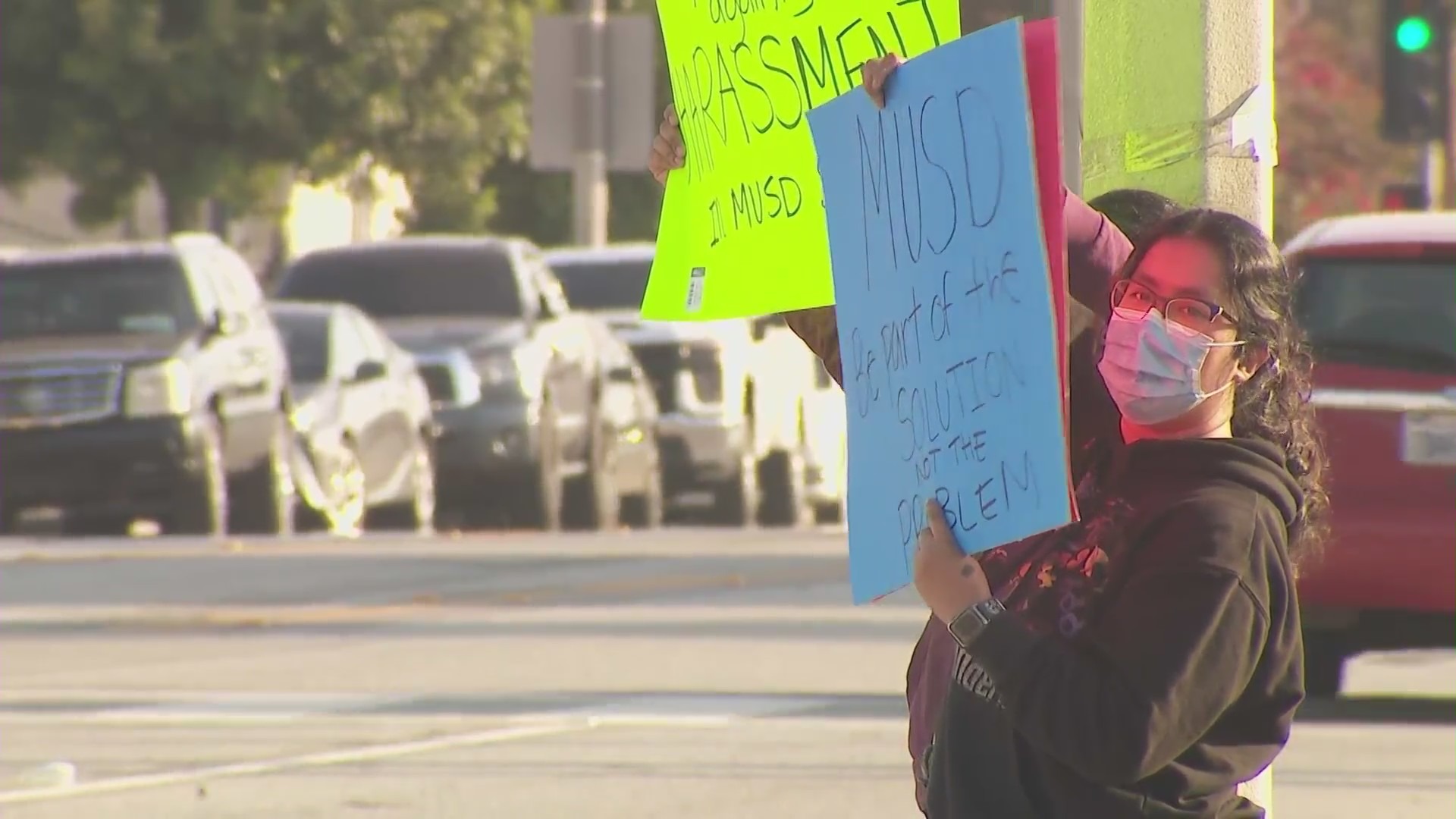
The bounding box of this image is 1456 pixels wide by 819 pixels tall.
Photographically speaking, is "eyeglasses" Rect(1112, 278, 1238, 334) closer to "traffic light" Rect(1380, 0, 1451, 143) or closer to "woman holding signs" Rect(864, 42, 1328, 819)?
"woman holding signs" Rect(864, 42, 1328, 819)

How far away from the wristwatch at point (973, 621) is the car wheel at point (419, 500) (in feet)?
54.1

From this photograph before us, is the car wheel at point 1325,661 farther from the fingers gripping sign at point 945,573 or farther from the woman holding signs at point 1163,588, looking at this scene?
the fingers gripping sign at point 945,573

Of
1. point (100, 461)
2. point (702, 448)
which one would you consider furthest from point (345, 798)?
point (702, 448)

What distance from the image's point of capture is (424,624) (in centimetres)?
1270

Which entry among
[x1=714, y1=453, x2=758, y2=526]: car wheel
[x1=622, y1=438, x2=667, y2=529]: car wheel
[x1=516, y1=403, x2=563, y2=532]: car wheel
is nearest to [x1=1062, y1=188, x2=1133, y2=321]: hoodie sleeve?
[x1=516, y1=403, x2=563, y2=532]: car wheel

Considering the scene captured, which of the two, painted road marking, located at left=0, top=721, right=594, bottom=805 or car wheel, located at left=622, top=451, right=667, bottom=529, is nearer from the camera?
painted road marking, located at left=0, top=721, right=594, bottom=805

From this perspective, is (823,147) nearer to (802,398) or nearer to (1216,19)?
(1216,19)

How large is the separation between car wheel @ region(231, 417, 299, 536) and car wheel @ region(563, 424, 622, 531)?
284cm

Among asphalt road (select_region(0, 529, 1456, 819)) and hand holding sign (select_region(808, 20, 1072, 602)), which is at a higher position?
hand holding sign (select_region(808, 20, 1072, 602))

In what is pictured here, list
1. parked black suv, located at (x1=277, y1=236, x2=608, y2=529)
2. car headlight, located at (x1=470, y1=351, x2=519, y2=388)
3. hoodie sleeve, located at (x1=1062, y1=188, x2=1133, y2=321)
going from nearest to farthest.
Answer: hoodie sleeve, located at (x1=1062, y1=188, x2=1133, y2=321) < car headlight, located at (x1=470, y1=351, x2=519, y2=388) < parked black suv, located at (x1=277, y1=236, x2=608, y2=529)

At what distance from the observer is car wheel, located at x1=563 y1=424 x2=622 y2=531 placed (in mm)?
20750

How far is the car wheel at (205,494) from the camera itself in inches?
690

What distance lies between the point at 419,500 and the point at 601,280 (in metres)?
3.35

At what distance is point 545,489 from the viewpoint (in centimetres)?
2009
